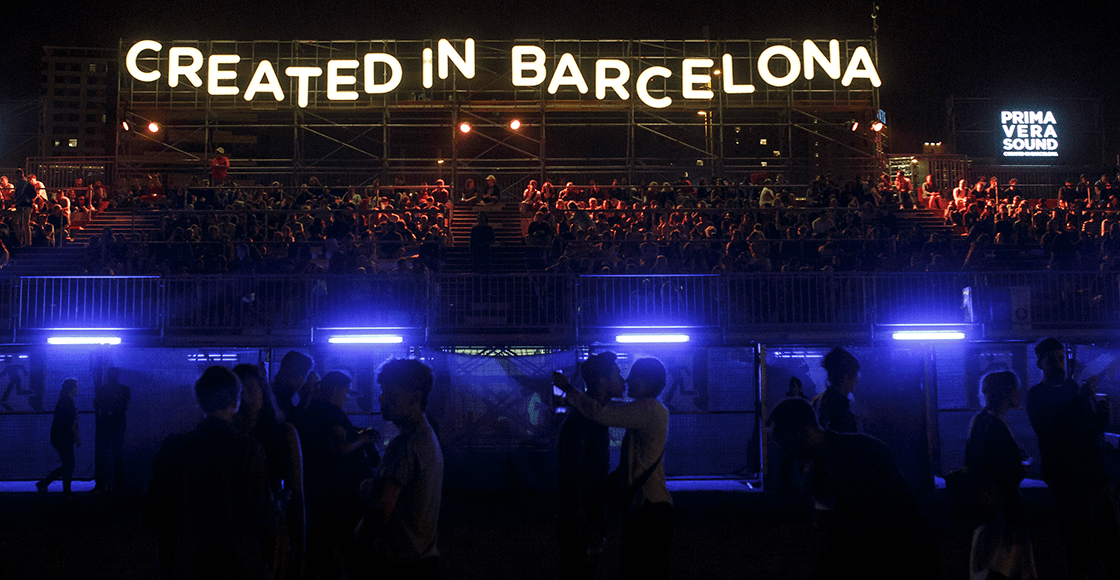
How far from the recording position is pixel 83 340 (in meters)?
13.0

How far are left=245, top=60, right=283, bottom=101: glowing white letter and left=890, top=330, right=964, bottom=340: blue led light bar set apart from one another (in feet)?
63.5

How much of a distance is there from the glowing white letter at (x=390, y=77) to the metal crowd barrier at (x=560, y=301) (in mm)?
13619

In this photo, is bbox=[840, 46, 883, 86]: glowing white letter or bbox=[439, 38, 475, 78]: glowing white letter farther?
bbox=[840, 46, 883, 86]: glowing white letter

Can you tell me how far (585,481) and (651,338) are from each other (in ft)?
23.7

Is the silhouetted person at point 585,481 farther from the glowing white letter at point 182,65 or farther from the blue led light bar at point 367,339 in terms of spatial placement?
the glowing white letter at point 182,65

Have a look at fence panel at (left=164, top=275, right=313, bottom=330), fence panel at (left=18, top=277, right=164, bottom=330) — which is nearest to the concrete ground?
fence panel at (left=18, top=277, right=164, bottom=330)

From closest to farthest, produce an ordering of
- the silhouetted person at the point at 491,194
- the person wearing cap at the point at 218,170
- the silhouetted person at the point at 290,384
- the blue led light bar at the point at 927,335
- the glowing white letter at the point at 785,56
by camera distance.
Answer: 1. the silhouetted person at the point at 290,384
2. the blue led light bar at the point at 927,335
3. the silhouetted person at the point at 491,194
4. the person wearing cap at the point at 218,170
5. the glowing white letter at the point at 785,56

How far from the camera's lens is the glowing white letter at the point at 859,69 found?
26438mm

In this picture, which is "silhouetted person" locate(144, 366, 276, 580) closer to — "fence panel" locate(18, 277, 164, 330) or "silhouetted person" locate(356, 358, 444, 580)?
"silhouetted person" locate(356, 358, 444, 580)

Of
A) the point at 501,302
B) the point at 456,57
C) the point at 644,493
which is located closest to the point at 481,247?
the point at 501,302

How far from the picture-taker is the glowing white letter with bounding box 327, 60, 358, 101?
1013 inches

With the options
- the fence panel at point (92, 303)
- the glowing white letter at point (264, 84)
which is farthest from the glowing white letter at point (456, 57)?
the fence panel at point (92, 303)

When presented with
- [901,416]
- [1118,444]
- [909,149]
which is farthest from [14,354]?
[909,149]

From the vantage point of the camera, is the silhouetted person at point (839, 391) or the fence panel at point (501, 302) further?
the fence panel at point (501, 302)
